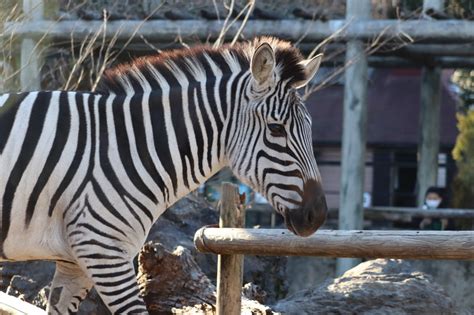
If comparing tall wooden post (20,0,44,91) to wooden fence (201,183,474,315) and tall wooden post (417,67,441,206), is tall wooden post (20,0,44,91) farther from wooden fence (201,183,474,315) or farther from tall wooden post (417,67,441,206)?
tall wooden post (417,67,441,206)

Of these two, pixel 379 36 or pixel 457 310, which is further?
pixel 379 36

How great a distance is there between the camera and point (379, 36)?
484 inches

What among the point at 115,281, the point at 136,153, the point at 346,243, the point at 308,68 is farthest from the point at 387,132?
the point at 346,243

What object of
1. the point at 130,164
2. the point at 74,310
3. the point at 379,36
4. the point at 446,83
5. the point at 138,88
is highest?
the point at 446,83

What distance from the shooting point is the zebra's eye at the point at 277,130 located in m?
5.52

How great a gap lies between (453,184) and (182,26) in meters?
5.07

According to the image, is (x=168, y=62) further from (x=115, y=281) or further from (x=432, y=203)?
(x=432, y=203)

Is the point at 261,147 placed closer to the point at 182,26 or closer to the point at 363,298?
the point at 363,298

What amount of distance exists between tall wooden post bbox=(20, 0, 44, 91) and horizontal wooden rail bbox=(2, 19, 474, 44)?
399mm

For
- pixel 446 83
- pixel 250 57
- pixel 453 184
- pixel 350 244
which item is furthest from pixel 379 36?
pixel 446 83

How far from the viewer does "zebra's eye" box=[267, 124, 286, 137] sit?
5520 millimetres

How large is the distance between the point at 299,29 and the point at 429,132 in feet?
14.6

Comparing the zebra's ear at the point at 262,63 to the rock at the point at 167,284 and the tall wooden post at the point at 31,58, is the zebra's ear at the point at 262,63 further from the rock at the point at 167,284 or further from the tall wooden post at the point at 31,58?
the tall wooden post at the point at 31,58

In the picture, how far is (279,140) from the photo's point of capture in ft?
18.1
